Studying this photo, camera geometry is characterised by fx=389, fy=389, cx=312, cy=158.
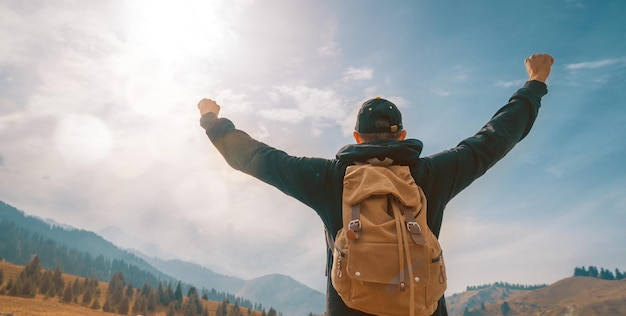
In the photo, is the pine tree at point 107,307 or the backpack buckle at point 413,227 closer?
the backpack buckle at point 413,227

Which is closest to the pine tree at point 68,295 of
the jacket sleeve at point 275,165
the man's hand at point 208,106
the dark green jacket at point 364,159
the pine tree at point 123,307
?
the pine tree at point 123,307

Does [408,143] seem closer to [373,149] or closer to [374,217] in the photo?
[373,149]

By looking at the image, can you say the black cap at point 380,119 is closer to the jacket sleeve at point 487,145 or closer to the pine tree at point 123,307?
the jacket sleeve at point 487,145

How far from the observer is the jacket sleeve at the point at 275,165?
3.44 meters

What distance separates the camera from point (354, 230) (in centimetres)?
284

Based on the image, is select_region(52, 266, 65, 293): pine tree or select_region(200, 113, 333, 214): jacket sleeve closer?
select_region(200, 113, 333, 214): jacket sleeve

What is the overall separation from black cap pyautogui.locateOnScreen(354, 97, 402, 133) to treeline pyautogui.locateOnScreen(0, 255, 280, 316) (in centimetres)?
11289

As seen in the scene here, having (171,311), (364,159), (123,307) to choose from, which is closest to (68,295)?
(123,307)

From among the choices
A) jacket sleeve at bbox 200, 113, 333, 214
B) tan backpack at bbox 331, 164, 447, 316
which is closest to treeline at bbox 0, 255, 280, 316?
jacket sleeve at bbox 200, 113, 333, 214

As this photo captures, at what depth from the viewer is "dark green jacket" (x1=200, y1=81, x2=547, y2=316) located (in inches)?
128

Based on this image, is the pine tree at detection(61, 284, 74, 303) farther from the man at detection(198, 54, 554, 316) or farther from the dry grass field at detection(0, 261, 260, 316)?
the man at detection(198, 54, 554, 316)

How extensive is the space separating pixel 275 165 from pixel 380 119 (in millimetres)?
1039

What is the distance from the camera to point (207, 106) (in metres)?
4.56

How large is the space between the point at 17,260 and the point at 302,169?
253 metres
